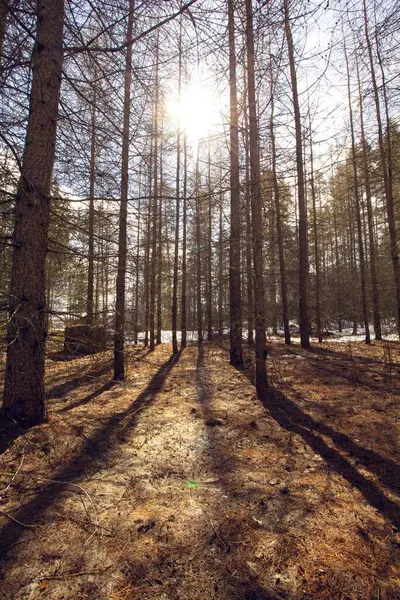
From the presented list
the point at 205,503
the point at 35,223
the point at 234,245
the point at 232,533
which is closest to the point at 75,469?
the point at 205,503

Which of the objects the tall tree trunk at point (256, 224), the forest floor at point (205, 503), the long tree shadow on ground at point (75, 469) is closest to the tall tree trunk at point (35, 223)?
the forest floor at point (205, 503)

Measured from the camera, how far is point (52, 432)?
373 centimetres

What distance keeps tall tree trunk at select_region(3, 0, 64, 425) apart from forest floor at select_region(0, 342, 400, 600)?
555 mm

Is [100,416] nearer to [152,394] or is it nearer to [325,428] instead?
[152,394]

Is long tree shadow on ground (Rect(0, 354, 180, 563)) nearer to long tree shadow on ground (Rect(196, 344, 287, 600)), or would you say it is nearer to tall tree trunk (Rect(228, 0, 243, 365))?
long tree shadow on ground (Rect(196, 344, 287, 600))

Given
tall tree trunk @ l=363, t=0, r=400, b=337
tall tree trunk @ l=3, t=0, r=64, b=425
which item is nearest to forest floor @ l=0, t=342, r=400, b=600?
tall tree trunk @ l=3, t=0, r=64, b=425

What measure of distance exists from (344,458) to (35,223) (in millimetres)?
4460

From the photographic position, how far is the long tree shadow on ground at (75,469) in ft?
6.95

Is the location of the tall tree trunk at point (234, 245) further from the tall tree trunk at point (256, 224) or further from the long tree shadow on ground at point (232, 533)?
the long tree shadow on ground at point (232, 533)

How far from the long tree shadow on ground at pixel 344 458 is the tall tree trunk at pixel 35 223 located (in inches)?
133

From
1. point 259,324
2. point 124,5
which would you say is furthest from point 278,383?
point 124,5

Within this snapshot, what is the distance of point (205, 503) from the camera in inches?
96.0

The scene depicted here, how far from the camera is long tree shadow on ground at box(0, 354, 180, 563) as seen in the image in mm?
2119

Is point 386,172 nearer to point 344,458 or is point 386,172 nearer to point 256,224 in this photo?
point 256,224
